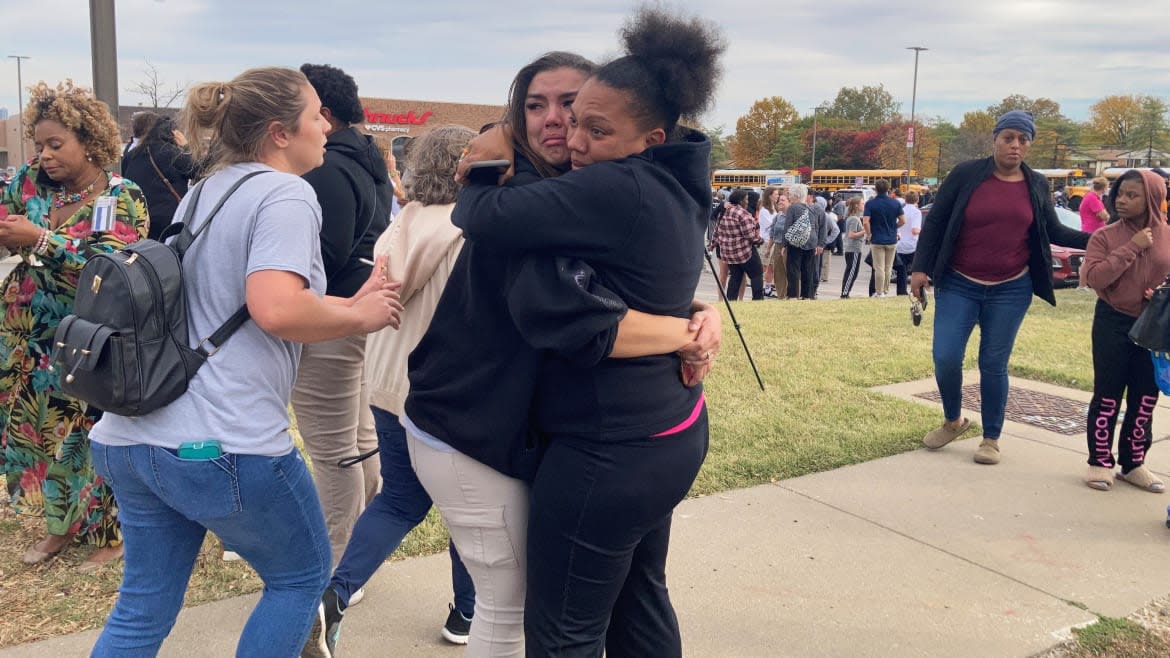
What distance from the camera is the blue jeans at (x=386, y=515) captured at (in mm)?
2982

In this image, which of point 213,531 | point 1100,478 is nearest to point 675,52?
point 213,531

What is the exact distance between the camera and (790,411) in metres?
6.40

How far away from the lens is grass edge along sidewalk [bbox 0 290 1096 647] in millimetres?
3602

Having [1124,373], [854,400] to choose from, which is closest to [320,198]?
[1124,373]

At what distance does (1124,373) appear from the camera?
4.96 m

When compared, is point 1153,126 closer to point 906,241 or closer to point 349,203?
point 906,241

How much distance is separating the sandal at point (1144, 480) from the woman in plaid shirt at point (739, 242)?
8.54 meters

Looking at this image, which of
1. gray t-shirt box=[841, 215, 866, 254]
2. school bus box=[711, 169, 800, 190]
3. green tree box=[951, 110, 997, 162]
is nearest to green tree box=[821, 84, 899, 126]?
green tree box=[951, 110, 997, 162]

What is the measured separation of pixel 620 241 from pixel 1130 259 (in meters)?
4.00

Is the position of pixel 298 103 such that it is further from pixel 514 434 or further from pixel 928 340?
pixel 928 340

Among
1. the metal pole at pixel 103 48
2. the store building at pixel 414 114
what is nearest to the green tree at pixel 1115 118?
the store building at pixel 414 114

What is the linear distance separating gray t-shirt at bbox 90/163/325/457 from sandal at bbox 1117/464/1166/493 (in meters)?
4.66

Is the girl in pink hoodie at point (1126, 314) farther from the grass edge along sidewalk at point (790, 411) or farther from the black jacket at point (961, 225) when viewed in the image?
the grass edge along sidewalk at point (790, 411)

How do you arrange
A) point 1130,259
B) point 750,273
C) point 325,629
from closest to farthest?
point 325,629, point 1130,259, point 750,273
